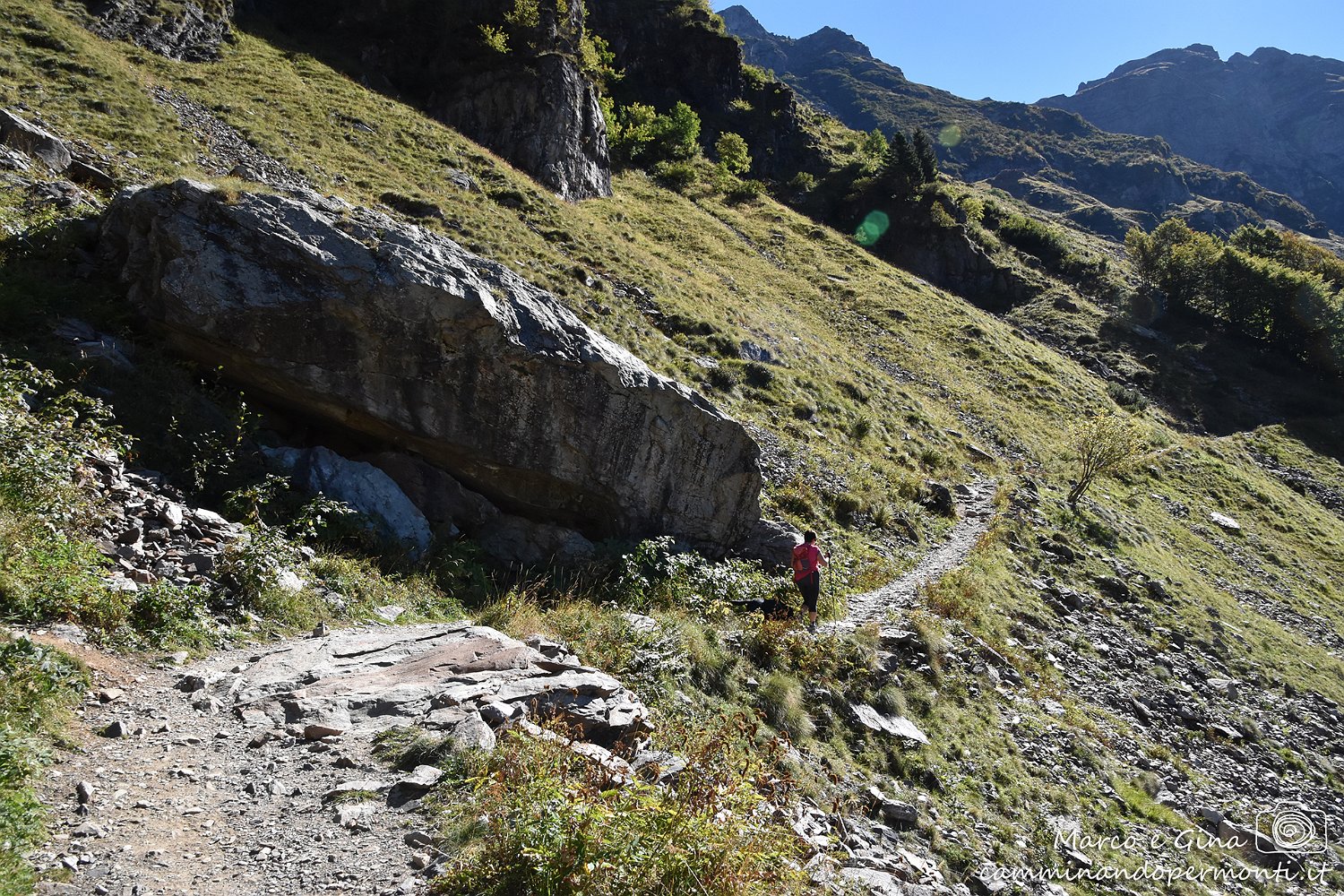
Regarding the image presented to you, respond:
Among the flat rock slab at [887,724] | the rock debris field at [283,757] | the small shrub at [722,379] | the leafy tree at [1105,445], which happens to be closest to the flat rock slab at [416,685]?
the rock debris field at [283,757]

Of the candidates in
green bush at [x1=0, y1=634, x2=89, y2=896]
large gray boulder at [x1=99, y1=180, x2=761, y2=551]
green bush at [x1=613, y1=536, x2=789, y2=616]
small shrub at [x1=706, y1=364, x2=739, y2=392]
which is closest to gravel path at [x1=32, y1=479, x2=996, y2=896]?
green bush at [x1=0, y1=634, x2=89, y2=896]

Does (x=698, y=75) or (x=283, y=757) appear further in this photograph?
(x=698, y=75)

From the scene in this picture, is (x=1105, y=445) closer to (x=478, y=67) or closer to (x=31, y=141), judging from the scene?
(x=31, y=141)

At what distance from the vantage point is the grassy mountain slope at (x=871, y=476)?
32.0 ft

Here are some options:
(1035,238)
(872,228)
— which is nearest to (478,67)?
(872,228)

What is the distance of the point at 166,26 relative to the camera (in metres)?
28.8

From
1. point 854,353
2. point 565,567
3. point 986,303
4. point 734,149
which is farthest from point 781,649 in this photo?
point 734,149

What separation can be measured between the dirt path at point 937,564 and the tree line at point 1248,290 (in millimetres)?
58484

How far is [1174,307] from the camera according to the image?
67.5 metres

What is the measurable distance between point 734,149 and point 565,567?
67.7 meters

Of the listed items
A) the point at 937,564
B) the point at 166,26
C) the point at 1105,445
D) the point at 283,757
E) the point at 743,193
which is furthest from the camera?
the point at 743,193

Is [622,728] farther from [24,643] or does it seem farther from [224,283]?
[224,283]

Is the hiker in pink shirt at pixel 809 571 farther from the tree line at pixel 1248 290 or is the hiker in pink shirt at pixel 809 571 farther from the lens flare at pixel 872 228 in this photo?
the tree line at pixel 1248 290

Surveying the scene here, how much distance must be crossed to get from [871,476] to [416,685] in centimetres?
1701
